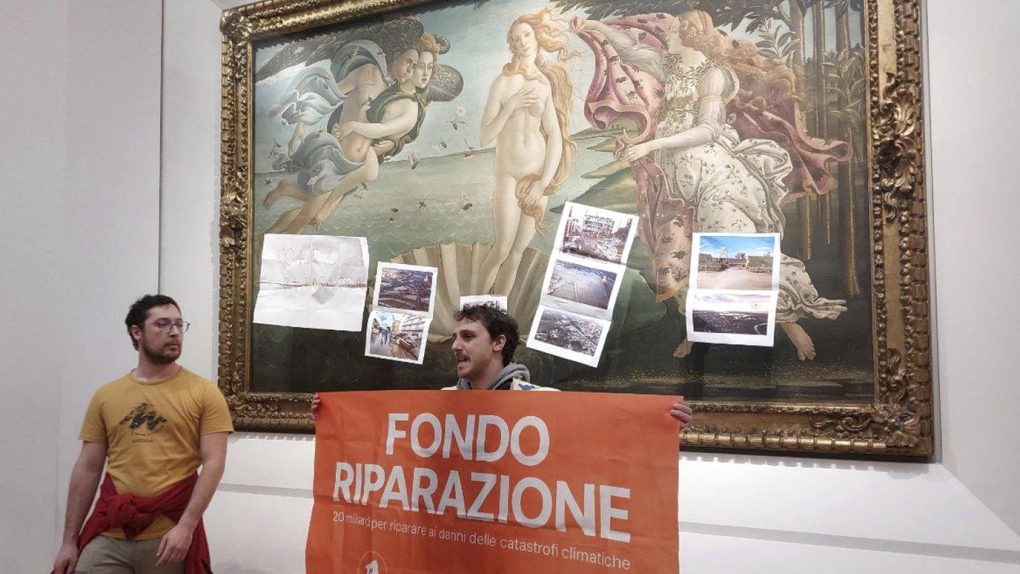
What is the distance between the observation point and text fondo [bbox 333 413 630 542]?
2453mm

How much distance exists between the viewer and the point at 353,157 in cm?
408

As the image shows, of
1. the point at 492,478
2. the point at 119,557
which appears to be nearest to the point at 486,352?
the point at 492,478

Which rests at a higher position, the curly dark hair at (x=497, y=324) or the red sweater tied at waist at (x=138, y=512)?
the curly dark hair at (x=497, y=324)

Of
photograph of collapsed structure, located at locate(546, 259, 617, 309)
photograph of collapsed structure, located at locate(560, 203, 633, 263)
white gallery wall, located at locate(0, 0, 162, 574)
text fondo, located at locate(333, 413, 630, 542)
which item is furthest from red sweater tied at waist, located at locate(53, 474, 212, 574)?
photograph of collapsed structure, located at locate(560, 203, 633, 263)

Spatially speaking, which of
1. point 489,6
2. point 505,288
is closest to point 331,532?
point 505,288

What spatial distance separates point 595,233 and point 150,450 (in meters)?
1.94

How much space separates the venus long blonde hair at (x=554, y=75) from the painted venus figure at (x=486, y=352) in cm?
77

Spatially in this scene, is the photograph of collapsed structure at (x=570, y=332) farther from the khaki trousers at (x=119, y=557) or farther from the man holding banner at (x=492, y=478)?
the khaki trousers at (x=119, y=557)

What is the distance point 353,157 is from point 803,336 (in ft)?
7.41

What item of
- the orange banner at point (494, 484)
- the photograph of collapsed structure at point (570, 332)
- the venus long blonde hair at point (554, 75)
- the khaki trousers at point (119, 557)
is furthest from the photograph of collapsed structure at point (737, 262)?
the khaki trousers at point (119, 557)

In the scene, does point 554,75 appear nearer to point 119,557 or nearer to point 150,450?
point 150,450

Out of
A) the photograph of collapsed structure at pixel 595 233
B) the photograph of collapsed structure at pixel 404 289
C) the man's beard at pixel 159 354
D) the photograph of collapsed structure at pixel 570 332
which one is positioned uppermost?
the photograph of collapsed structure at pixel 595 233

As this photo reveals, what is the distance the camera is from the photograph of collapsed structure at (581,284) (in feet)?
11.3

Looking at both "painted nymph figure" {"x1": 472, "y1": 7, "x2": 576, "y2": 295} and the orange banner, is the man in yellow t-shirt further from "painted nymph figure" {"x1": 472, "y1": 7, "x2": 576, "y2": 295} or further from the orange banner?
"painted nymph figure" {"x1": 472, "y1": 7, "x2": 576, "y2": 295}
